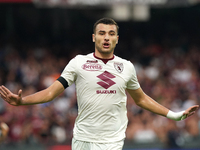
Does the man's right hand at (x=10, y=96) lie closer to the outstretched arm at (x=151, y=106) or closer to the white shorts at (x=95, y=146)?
the white shorts at (x=95, y=146)

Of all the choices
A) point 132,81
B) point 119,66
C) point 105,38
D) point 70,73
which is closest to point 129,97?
point 132,81

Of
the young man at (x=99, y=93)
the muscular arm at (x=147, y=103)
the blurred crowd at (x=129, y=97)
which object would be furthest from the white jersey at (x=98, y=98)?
the blurred crowd at (x=129, y=97)

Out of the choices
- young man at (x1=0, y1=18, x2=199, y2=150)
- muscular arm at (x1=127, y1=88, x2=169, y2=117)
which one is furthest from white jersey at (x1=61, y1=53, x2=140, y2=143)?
muscular arm at (x1=127, y1=88, x2=169, y2=117)

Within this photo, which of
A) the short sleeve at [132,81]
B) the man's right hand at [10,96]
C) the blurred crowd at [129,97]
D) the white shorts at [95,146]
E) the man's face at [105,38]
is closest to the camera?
the man's right hand at [10,96]

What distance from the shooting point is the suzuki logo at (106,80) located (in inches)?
178

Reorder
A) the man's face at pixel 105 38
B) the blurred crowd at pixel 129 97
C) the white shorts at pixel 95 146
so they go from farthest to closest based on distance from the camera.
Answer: the blurred crowd at pixel 129 97 → the man's face at pixel 105 38 → the white shorts at pixel 95 146

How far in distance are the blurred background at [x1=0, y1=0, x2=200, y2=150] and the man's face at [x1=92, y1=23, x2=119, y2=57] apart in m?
6.04

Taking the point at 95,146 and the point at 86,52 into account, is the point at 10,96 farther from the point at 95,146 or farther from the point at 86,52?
the point at 86,52

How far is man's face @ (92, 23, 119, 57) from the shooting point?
15.2 feet

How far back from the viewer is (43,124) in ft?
34.9

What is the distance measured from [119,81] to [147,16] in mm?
11984

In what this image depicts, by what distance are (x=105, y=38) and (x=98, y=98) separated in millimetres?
722

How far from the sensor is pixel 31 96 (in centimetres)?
423

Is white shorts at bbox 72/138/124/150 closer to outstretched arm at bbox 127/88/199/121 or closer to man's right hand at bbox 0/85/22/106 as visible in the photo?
outstretched arm at bbox 127/88/199/121
